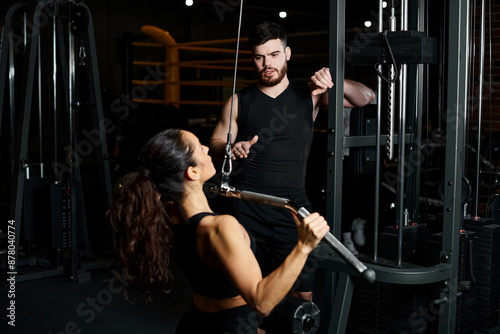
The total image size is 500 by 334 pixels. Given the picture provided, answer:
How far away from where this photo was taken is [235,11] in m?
10.2

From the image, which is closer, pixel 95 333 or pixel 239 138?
pixel 239 138

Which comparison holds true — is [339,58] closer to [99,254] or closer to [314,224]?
[314,224]

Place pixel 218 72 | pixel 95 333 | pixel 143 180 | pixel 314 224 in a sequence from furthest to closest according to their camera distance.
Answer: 1. pixel 218 72
2. pixel 95 333
3. pixel 143 180
4. pixel 314 224

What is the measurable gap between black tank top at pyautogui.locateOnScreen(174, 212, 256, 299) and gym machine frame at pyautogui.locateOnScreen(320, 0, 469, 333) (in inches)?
29.2

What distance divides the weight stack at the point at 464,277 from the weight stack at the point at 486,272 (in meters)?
0.08

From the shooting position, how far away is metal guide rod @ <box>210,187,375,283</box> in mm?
1522

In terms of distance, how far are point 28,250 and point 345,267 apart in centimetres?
302

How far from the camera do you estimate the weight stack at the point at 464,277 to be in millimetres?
2620

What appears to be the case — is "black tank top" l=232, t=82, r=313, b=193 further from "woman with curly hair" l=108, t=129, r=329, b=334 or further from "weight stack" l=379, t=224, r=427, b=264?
"woman with curly hair" l=108, t=129, r=329, b=334

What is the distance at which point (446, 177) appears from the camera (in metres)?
2.38

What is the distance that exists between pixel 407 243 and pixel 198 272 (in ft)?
3.74

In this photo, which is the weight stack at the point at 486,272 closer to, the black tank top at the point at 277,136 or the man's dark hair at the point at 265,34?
the black tank top at the point at 277,136

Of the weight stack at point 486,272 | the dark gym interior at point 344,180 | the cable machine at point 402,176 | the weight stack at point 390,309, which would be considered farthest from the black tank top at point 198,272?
the weight stack at point 486,272

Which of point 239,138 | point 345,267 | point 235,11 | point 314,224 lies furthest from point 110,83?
point 314,224
